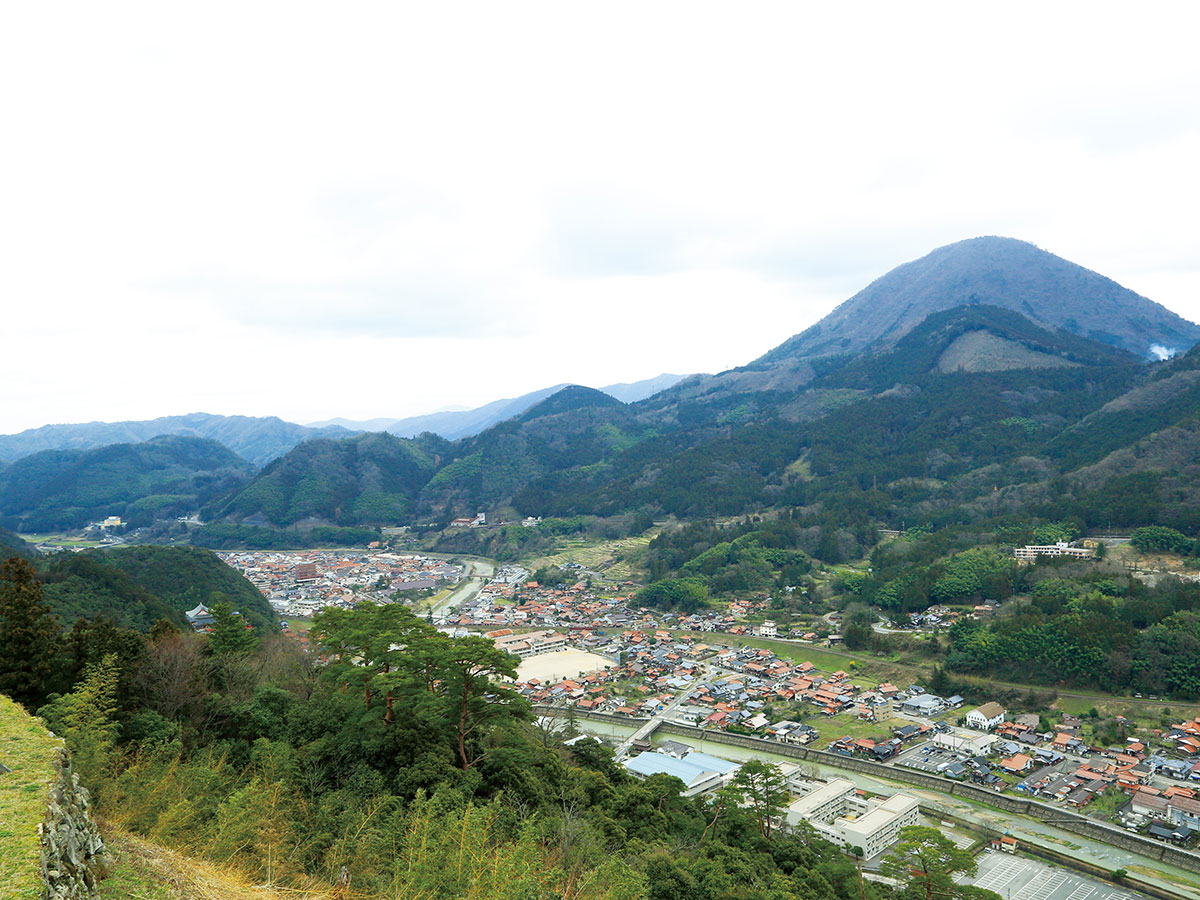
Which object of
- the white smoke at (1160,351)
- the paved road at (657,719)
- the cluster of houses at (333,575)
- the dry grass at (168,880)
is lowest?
the paved road at (657,719)

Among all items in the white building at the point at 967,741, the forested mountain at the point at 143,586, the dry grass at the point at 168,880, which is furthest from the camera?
the forested mountain at the point at 143,586

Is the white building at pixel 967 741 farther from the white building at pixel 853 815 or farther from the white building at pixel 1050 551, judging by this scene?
the white building at pixel 1050 551

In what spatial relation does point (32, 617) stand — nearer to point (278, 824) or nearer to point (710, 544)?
point (278, 824)

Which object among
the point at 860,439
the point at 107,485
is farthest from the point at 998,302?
the point at 107,485

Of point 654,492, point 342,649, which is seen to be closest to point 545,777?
point 342,649

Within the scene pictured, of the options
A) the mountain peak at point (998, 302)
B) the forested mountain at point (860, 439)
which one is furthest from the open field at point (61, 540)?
the mountain peak at point (998, 302)

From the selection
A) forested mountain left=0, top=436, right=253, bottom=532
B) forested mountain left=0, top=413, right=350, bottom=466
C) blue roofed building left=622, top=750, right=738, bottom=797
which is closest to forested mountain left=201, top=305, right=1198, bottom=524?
forested mountain left=0, top=436, right=253, bottom=532

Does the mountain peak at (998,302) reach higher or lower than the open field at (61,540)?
higher
